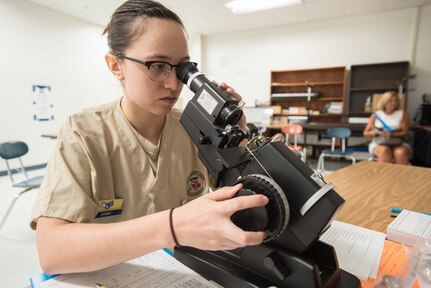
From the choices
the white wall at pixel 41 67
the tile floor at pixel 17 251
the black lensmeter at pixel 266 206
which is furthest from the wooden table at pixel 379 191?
the white wall at pixel 41 67

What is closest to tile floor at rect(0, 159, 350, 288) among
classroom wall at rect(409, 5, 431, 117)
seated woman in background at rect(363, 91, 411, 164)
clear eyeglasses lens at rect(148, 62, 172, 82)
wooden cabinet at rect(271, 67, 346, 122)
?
clear eyeglasses lens at rect(148, 62, 172, 82)

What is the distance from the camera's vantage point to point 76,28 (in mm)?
5191

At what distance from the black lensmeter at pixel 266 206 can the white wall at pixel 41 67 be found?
3786mm

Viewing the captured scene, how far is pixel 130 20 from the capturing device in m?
0.78

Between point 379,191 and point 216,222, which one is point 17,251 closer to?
point 216,222

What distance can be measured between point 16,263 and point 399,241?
2.29 meters

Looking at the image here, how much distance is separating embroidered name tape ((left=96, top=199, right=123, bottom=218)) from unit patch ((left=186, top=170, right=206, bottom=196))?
254 mm

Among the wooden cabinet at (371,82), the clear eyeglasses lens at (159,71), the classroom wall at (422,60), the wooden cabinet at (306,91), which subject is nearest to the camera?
the clear eyeglasses lens at (159,71)

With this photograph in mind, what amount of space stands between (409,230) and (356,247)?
18 cm

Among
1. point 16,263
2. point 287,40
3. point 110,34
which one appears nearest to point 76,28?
point 287,40

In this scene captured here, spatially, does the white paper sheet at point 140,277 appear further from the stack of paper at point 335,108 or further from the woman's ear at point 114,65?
the stack of paper at point 335,108

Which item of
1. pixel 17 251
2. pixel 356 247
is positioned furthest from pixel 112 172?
pixel 17 251

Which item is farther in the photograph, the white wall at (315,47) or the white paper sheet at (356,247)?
the white wall at (315,47)

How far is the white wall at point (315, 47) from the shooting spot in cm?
491
